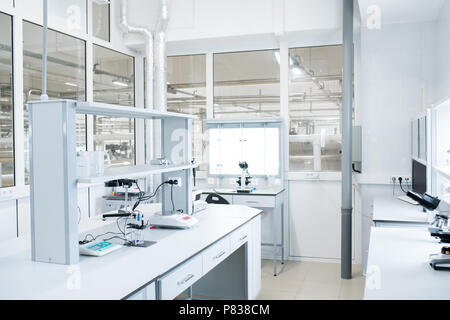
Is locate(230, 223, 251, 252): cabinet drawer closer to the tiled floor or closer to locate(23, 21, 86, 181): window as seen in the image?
the tiled floor

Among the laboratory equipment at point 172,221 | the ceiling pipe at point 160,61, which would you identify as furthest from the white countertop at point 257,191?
the laboratory equipment at point 172,221

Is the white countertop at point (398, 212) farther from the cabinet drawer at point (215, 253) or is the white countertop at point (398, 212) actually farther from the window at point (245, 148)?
the window at point (245, 148)

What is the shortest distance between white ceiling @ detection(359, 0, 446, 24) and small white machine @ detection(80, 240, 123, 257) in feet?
9.72

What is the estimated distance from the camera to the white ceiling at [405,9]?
3.77m

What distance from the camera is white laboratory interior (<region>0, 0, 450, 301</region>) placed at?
2074 mm

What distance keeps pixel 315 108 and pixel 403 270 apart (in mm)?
3278

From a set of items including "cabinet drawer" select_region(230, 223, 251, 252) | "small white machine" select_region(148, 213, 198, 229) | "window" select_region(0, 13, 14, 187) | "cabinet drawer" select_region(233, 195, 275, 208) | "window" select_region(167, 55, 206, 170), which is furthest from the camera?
"window" select_region(167, 55, 206, 170)

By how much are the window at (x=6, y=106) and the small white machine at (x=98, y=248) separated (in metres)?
1.83

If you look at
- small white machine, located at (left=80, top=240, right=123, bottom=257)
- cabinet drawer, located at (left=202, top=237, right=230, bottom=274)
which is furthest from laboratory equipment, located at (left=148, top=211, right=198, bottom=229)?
small white machine, located at (left=80, top=240, right=123, bottom=257)

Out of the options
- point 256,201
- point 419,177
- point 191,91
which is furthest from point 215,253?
point 191,91

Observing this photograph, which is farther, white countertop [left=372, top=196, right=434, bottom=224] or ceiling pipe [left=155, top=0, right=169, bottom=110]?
ceiling pipe [left=155, top=0, right=169, bottom=110]

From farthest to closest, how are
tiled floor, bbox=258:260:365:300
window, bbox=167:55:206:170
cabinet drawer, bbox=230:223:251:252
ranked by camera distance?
window, bbox=167:55:206:170 → tiled floor, bbox=258:260:365:300 → cabinet drawer, bbox=230:223:251:252

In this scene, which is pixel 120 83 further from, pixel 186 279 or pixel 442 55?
pixel 186 279
